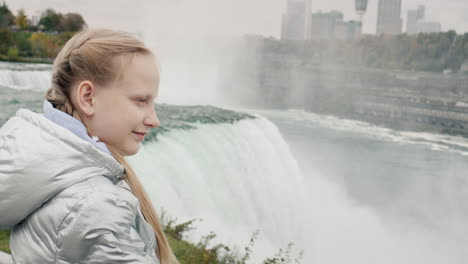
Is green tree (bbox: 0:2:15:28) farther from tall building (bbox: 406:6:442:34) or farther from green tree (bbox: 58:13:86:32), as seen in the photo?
tall building (bbox: 406:6:442:34)

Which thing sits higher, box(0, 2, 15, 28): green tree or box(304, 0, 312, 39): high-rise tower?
box(304, 0, 312, 39): high-rise tower

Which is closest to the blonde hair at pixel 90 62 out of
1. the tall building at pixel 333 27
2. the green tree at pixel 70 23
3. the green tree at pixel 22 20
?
the green tree at pixel 22 20

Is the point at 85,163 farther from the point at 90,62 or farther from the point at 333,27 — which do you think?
the point at 333,27

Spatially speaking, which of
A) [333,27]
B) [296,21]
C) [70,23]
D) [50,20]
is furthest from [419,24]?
[50,20]

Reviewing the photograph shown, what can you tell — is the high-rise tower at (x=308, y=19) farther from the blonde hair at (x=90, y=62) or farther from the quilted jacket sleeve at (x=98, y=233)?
the quilted jacket sleeve at (x=98, y=233)

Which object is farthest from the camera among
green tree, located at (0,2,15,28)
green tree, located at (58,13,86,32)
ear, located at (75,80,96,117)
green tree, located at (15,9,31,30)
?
→ green tree, located at (58,13,86,32)

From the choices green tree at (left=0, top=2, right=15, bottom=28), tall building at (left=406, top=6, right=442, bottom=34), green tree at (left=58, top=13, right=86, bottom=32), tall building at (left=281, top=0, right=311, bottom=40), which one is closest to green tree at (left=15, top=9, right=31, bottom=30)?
green tree at (left=0, top=2, right=15, bottom=28)

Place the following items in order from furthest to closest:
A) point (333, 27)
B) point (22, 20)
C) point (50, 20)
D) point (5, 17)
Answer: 1. point (333, 27)
2. point (50, 20)
3. point (22, 20)
4. point (5, 17)
